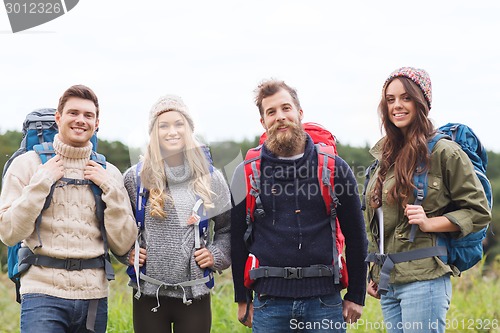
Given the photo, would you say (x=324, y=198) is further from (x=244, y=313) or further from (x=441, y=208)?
(x=244, y=313)

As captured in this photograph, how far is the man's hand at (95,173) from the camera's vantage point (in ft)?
14.4

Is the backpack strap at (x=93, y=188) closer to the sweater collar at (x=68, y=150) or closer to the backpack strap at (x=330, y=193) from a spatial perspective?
the sweater collar at (x=68, y=150)

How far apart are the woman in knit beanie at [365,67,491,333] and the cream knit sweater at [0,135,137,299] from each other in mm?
1683

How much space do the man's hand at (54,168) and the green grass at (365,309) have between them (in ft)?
8.81

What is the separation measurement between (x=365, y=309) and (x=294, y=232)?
10.7 ft

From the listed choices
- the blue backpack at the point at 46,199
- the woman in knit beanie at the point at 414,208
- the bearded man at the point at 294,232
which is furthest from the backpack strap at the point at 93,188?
the woman in knit beanie at the point at 414,208

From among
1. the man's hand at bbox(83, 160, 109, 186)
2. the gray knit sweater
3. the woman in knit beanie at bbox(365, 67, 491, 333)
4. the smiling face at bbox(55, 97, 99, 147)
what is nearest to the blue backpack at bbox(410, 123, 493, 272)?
the woman in knit beanie at bbox(365, 67, 491, 333)

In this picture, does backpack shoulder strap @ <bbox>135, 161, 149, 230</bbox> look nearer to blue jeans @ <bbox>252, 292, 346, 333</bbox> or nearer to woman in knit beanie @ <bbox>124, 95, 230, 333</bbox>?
woman in knit beanie @ <bbox>124, 95, 230, 333</bbox>

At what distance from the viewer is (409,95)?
167 inches

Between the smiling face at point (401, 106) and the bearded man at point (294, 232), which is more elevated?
the smiling face at point (401, 106)

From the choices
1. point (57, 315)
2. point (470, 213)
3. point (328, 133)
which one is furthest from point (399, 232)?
point (57, 315)

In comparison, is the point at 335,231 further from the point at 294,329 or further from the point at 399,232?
the point at 294,329

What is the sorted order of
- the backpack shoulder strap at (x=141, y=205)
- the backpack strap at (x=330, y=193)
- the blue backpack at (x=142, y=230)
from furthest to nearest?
the backpack shoulder strap at (x=141, y=205), the blue backpack at (x=142, y=230), the backpack strap at (x=330, y=193)

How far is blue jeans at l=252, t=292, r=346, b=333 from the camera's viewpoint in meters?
4.18
